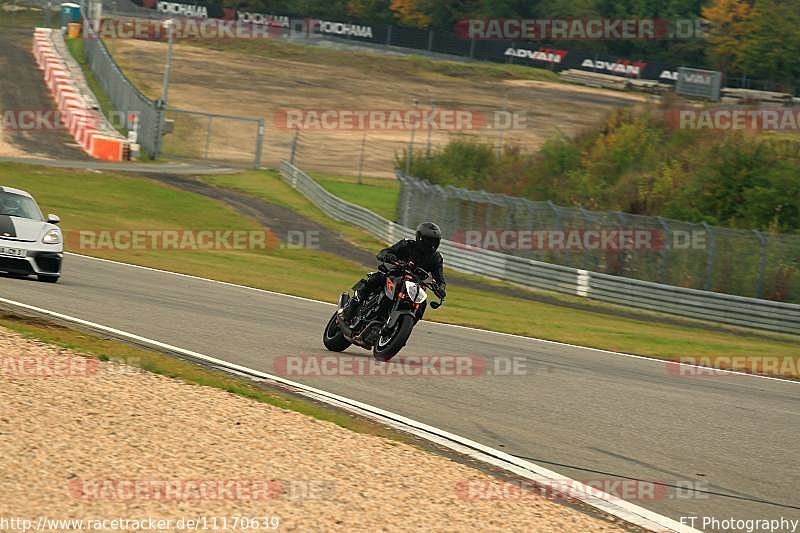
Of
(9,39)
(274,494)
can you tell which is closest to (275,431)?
(274,494)

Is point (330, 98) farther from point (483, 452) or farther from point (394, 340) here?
point (483, 452)

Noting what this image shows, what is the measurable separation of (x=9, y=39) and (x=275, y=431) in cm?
7901

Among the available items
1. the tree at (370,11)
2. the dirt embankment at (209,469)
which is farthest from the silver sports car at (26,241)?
the tree at (370,11)

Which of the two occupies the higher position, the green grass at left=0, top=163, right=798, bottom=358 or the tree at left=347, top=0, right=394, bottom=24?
the tree at left=347, top=0, right=394, bottom=24

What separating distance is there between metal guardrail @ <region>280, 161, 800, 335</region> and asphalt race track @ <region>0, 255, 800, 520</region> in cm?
1147

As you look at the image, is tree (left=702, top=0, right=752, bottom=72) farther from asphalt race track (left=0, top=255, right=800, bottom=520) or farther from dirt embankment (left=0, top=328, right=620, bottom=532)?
dirt embankment (left=0, top=328, right=620, bottom=532)

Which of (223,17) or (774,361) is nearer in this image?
(774,361)

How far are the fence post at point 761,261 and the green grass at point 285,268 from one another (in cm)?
181

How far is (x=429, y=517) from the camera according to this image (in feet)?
24.1

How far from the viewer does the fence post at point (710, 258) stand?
97.3ft

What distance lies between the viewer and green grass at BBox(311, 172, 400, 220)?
50216mm

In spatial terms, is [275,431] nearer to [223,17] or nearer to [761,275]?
[761,275]

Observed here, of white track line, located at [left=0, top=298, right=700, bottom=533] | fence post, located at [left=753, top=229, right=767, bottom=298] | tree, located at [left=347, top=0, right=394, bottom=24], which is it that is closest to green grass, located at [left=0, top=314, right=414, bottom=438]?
white track line, located at [left=0, top=298, right=700, bottom=533]

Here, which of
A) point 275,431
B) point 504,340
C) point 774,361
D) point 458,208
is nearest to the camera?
point 275,431
